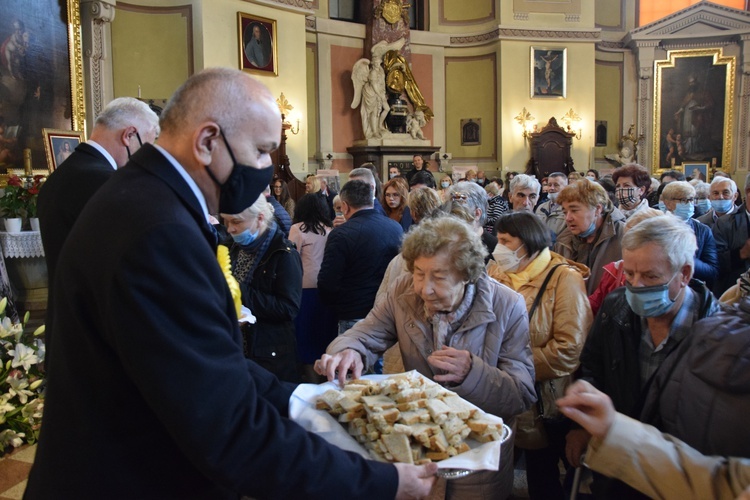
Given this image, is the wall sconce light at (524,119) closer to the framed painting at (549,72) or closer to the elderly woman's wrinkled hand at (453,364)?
the framed painting at (549,72)

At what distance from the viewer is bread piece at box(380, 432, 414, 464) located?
5.47 feet

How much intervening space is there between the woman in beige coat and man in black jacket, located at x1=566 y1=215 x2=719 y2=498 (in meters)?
0.45

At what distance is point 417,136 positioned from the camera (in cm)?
1642

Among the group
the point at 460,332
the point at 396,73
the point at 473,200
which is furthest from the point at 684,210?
the point at 396,73

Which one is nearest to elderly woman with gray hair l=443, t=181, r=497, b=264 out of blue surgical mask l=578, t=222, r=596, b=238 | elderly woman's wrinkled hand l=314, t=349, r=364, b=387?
blue surgical mask l=578, t=222, r=596, b=238

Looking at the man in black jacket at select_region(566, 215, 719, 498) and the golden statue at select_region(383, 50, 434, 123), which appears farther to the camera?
the golden statue at select_region(383, 50, 434, 123)

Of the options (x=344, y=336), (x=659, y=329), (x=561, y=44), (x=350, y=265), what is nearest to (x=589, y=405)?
(x=659, y=329)

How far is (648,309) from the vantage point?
236 centimetres

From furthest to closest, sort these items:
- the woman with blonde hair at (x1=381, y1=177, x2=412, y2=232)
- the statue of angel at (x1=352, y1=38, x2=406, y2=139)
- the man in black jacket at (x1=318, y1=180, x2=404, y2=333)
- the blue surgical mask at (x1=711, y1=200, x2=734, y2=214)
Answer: the statue of angel at (x1=352, y1=38, x2=406, y2=139) < the blue surgical mask at (x1=711, y1=200, x2=734, y2=214) < the woman with blonde hair at (x1=381, y1=177, x2=412, y2=232) < the man in black jacket at (x1=318, y1=180, x2=404, y2=333)

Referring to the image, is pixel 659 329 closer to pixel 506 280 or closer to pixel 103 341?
pixel 506 280

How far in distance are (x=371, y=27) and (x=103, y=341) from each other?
15.9m

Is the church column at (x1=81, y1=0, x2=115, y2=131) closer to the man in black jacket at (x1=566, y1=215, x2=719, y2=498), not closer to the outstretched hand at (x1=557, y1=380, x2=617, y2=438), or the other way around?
the man in black jacket at (x1=566, y1=215, x2=719, y2=498)

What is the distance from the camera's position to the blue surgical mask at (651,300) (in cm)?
235

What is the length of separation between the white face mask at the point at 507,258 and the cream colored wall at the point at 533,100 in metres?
14.5
